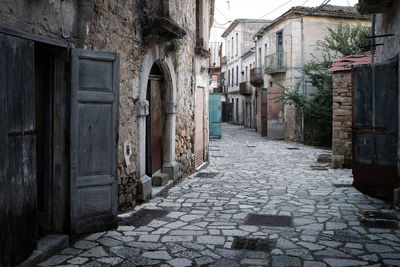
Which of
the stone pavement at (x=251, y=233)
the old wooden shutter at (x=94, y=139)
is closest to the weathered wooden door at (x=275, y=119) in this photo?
the stone pavement at (x=251, y=233)

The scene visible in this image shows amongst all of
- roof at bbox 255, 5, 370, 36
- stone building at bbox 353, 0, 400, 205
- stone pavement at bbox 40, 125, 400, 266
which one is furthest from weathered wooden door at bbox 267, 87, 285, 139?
stone building at bbox 353, 0, 400, 205

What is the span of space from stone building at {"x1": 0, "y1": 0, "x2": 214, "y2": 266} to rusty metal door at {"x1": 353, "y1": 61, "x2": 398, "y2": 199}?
350 cm

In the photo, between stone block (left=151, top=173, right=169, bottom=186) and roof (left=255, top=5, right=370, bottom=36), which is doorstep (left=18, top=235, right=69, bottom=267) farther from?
roof (left=255, top=5, right=370, bottom=36)

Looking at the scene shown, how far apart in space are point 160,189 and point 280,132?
51.4ft

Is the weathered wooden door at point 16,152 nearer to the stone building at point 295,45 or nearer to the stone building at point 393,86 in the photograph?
the stone building at point 393,86

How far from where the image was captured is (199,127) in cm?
1166

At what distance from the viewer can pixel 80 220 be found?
4.80 meters

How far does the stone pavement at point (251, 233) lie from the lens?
4.28 meters

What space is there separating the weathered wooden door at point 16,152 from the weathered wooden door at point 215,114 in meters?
18.1

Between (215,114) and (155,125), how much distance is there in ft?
45.6

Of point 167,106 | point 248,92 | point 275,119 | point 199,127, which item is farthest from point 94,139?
point 248,92

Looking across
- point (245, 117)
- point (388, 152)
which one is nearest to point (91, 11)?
point (388, 152)

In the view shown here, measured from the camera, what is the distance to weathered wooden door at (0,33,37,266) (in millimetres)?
3482

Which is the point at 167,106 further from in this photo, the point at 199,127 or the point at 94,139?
the point at 94,139
